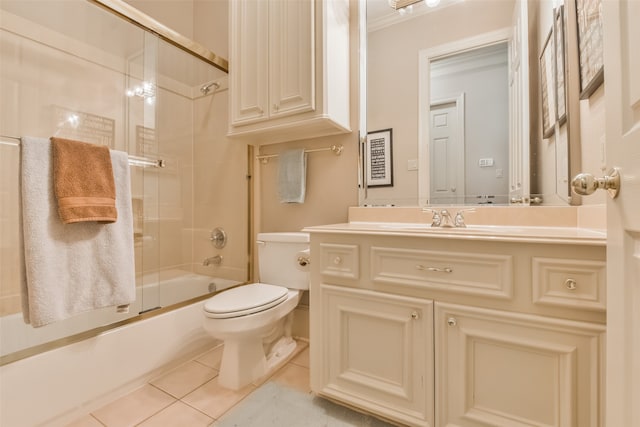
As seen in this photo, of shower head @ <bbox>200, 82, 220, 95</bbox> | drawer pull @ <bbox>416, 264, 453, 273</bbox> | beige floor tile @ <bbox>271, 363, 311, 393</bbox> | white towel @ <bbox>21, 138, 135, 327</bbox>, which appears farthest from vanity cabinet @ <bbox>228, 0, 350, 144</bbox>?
beige floor tile @ <bbox>271, 363, 311, 393</bbox>

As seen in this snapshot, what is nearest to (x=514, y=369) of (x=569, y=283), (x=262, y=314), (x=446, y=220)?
(x=569, y=283)

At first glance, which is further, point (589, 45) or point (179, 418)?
Result: point (179, 418)

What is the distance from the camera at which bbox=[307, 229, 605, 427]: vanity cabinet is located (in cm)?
81

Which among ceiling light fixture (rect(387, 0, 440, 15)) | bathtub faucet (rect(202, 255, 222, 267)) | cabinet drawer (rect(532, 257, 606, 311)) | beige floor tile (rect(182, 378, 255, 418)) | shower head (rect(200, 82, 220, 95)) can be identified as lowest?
beige floor tile (rect(182, 378, 255, 418))

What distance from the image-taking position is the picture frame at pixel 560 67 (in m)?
1.19

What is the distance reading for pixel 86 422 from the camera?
46.9 inches

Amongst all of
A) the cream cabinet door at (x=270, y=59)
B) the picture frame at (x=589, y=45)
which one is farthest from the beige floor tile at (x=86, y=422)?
the picture frame at (x=589, y=45)

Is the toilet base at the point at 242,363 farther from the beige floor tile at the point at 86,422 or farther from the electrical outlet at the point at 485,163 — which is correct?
the electrical outlet at the point at 485,163

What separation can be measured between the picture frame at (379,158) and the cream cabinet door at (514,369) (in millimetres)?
830

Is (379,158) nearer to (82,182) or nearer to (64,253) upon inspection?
(82,182)

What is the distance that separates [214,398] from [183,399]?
0.47ft

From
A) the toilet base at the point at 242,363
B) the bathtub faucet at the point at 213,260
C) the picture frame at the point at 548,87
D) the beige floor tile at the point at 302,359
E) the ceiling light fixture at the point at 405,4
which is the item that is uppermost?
the ceiling light fixture at the point at 405,4

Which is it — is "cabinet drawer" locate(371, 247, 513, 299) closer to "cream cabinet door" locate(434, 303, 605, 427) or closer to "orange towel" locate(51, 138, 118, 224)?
"cream cabinet door" locate(434, 303, 605, 427)

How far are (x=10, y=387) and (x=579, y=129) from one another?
93.8 inches
